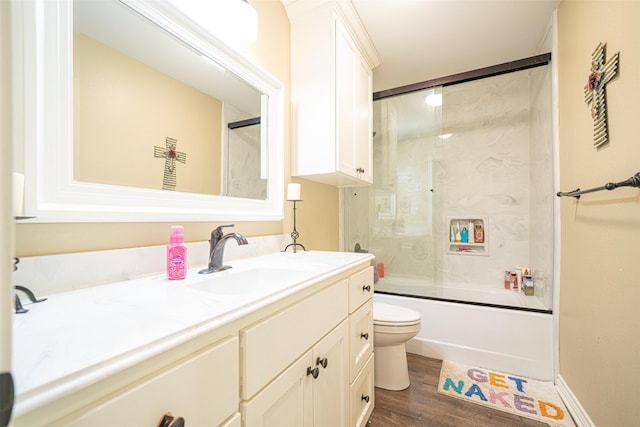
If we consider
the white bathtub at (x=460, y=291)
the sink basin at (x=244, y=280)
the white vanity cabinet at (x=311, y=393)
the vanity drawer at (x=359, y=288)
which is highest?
the sink basin at (x=244, y=280)

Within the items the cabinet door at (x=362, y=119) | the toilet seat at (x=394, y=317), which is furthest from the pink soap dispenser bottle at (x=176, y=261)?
the cabinet door at (x=362, y=119)

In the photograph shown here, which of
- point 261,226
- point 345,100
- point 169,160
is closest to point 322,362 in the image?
point 261,226

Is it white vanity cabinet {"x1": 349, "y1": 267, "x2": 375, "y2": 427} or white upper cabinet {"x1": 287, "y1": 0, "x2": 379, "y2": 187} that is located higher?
white upper cabinet {"x1": 287, "y1": 0, "x2": 379, "y2": 187}

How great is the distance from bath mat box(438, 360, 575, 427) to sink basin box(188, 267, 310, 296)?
53.6 inches

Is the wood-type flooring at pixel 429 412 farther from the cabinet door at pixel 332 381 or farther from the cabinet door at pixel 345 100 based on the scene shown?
Answer: the cabinet door at pixel 345 100

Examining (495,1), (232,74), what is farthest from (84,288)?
(495,1)

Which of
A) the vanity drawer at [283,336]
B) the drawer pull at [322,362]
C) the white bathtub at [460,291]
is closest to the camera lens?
the vanity drawer at [283,336]

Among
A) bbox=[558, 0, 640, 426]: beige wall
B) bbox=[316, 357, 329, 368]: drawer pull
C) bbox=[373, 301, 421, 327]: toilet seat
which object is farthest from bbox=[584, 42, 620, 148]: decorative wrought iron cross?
bbox=[316, 357, 329, 368]: drawer pull

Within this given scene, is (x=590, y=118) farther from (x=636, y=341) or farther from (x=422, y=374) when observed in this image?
(x=422, y=374)

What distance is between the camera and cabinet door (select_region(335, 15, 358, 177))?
164cm

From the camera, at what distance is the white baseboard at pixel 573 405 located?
130 cm

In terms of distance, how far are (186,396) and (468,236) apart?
2895 mm

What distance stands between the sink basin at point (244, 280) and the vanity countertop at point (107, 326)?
40 mm

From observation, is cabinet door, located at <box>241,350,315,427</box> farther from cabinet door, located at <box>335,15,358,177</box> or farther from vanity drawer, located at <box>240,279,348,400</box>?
cabinet door, located at <box>335,15,358,177</box>
